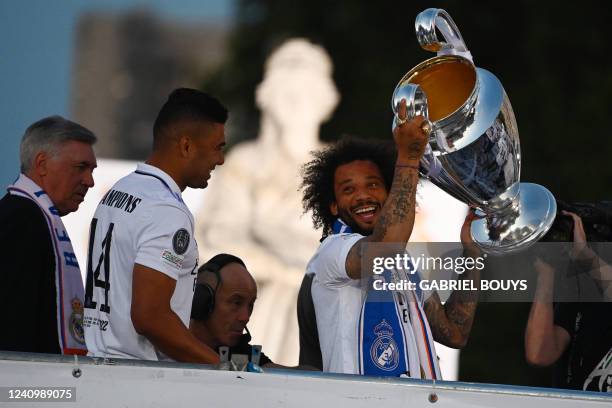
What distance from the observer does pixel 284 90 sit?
8727mm

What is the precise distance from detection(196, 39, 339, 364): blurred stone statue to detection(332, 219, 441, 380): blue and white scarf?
3.39 meters

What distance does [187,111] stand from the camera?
4387 mm

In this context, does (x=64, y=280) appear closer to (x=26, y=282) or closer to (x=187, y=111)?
(x=26, y=282)

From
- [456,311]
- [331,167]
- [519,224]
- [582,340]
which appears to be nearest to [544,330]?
[582,340]

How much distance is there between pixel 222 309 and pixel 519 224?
90 centimetres

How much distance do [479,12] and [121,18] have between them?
5.00m

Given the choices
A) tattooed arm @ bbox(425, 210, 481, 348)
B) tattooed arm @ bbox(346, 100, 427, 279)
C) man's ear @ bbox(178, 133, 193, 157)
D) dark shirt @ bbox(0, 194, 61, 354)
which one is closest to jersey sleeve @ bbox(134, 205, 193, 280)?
man's ear @ bbox(178, 133, 193, 157)

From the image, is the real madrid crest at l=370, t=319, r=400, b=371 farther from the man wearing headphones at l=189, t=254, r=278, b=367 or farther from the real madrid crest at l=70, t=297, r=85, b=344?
the real madrid crest at l=70, t=297, r=85, b=344

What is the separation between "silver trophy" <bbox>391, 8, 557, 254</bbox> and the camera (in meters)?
4.26

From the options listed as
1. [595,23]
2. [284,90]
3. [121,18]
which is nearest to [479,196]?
[284,90]

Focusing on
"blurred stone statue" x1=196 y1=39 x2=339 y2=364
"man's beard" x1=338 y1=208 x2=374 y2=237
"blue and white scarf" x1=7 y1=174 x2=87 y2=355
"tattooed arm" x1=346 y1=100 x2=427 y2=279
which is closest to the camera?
"tattooed arm" x1=346 y1=100 x2=427 y2=279

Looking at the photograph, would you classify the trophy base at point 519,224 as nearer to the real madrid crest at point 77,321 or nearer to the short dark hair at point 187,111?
the short dark hair at point 187,111

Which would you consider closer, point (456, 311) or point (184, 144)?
point (184, 144)

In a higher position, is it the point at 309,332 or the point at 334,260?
the point at 334,260
